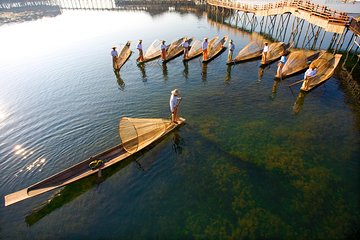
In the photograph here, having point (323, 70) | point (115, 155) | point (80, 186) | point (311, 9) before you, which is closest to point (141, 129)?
point (115, 155)

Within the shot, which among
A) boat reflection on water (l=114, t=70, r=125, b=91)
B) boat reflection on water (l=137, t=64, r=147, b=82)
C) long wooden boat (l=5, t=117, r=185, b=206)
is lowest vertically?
boat reflection on water (l=114, t=70, r=125, b=91)

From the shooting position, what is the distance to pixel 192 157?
11688mm

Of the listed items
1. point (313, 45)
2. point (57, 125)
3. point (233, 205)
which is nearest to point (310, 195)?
point (233, 205)

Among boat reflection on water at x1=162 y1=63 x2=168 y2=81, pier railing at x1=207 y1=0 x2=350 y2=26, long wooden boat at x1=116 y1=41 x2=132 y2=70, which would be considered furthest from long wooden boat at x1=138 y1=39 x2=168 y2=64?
pier railing at x1=207 y1=0 x2=350 y2=26

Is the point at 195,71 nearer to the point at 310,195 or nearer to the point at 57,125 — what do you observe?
the point at 57,125

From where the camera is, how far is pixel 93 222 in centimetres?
882

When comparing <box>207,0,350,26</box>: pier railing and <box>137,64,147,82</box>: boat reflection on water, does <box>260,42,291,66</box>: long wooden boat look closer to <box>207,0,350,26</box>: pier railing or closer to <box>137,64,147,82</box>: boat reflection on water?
<box>207,0,350,26</box>: pier railing

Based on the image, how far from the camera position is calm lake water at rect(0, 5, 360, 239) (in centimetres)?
866

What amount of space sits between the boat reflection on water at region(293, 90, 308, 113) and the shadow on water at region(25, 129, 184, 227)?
9103 millimetres

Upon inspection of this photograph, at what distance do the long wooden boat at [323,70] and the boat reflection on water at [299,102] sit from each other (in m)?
0.41

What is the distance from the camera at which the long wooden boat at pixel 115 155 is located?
8812 mm

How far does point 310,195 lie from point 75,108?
1650cm

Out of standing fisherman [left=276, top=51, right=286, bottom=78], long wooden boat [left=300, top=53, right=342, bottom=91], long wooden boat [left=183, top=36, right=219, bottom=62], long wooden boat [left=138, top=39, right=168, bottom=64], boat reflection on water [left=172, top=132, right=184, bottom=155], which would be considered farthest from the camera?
long wooden boat [left=138, top=39, right=168, bottom=64]

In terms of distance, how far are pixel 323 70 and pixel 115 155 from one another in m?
18.6
